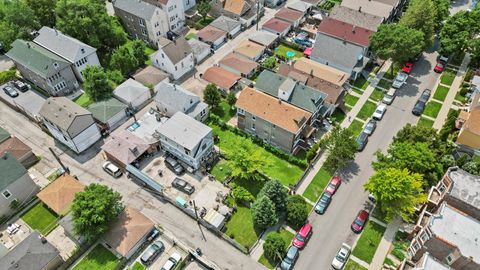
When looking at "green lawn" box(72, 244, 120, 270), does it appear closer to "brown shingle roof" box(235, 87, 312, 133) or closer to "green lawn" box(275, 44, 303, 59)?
"brown shingle roof" box(235, 87, 312, 133)

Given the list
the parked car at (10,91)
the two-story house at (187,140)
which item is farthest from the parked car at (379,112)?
the parked car at (10,91)

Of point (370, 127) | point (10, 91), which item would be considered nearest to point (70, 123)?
point (10, 91)

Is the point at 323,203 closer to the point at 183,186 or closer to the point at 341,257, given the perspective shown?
the point at 341,257

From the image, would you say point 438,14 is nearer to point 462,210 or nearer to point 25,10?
point 462,210

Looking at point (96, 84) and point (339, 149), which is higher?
point (339, 149)

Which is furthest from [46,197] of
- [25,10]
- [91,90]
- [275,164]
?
[25,10]

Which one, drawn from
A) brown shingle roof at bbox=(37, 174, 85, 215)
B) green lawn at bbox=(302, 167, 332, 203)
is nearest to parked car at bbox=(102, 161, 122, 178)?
brown shingle roof at bbox=(37, 174, 85, 215)
